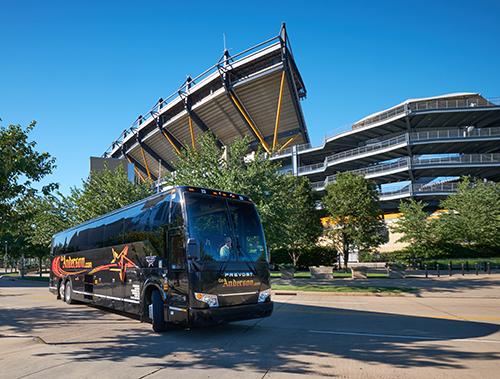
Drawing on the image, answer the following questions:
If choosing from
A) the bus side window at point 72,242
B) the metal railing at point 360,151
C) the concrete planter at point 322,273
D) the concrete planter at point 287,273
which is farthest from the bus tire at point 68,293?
the metal railing at point 360,151

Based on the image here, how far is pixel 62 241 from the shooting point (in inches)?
659

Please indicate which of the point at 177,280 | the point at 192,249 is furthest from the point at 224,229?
the point at 177,280

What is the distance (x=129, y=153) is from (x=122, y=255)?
2976 inches

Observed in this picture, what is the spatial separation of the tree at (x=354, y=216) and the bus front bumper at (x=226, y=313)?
24.1 m

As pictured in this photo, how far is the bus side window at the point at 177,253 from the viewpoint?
736 centimetres

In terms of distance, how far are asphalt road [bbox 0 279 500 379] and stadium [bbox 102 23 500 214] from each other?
3461 cm

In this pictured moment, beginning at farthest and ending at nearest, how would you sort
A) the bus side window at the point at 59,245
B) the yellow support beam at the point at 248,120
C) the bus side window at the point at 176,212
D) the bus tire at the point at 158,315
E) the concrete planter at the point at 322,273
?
the yellow support beam at the point at 248,120
the concrete planter at the point at 322,273
the bus side window at the point at 59,245
the bus tire at the point at 158,315
the bus side window at the point at 176,212

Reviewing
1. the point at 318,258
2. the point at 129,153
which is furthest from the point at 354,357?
the point at 129,153

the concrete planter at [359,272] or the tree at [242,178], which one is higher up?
the tree at [242,178]

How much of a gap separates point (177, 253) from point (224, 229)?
1.20 m

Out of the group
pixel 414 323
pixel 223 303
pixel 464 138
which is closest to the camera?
pixel 223 303

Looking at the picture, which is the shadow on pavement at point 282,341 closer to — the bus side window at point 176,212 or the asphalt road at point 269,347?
the asphalt road at point 269,347

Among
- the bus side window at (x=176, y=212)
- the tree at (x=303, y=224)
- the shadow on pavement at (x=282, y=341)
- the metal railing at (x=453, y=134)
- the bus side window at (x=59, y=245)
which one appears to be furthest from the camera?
the metal railing at (x=453, y=134)

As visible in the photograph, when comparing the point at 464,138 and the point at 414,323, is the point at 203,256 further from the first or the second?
the point at 464,138
